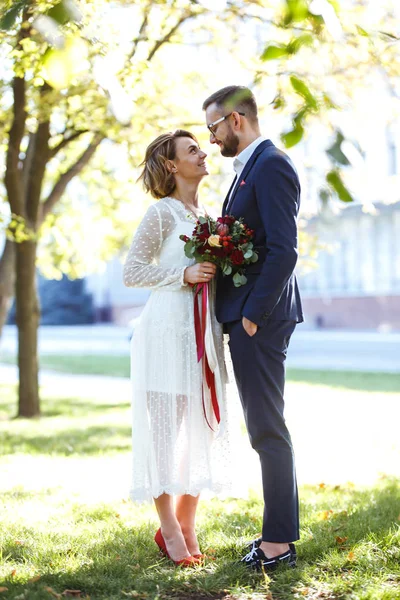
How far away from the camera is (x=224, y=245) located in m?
3.77

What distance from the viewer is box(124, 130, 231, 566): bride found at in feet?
13.4

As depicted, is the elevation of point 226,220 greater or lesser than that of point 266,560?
greater

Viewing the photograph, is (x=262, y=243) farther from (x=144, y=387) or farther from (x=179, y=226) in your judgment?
(x=144, y=387)

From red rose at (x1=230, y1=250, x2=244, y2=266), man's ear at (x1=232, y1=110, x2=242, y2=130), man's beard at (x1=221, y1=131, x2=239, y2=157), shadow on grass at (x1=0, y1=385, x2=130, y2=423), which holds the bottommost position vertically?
shadow on grass at (x1=0, y1=385, x2=130, y2=423)

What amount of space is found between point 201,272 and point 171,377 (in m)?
0.57

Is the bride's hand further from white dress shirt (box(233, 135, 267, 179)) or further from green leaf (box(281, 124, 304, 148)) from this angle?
green leaf (box(281, 124, 304, 148))

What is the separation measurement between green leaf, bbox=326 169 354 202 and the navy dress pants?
201cm

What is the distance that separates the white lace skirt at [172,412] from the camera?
13.4 ft

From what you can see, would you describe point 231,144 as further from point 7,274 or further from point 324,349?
point 324,349

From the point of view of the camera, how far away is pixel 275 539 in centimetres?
389

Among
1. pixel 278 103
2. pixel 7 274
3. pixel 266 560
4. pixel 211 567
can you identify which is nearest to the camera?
pixel 278 103

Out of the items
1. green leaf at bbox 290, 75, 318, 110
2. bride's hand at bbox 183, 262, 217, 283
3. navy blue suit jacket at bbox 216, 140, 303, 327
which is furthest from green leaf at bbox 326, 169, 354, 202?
bride's hand at bbox 183, 262, 217, 283

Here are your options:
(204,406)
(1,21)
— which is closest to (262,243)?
(204,406)

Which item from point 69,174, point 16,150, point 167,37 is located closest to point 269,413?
point 16,150
